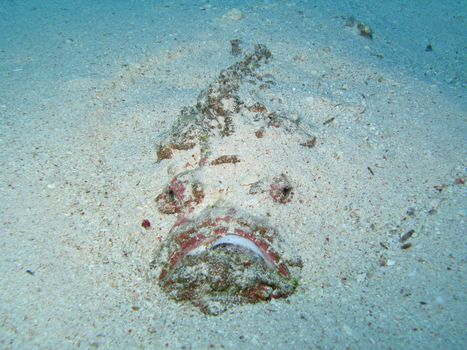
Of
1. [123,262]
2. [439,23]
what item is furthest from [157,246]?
[439,23]

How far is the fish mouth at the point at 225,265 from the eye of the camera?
2486 millimetres

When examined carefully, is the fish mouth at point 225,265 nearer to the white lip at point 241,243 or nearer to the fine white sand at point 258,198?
the white lip at point 241,243

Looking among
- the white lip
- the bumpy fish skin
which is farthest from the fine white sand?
the white lip

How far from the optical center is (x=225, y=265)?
2.47 meters

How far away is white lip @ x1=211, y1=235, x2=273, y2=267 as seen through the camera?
2.57 metres

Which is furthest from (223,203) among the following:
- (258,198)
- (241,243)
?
(241,243)

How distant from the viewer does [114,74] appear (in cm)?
534

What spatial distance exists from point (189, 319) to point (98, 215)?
1.48m

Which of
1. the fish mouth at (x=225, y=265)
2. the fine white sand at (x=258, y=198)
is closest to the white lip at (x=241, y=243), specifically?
the fish mouth at (x=225, y=265)

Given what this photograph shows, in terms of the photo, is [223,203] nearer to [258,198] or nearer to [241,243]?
→ [258,198]

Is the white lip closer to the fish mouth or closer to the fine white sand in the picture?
the fish mouth

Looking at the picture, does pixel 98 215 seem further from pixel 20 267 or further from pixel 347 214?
pixel 347 214

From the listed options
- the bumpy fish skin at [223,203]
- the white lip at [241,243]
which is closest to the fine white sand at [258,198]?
the bumpy fish skin at [223,203]

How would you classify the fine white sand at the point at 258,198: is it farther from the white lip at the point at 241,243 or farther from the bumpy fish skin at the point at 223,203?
the white lip at the point at 241,243
